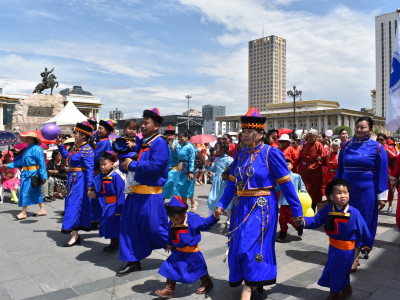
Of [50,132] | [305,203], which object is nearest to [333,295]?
[305,203]

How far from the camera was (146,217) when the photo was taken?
157 inches

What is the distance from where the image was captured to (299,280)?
384 cm

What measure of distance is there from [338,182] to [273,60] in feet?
435

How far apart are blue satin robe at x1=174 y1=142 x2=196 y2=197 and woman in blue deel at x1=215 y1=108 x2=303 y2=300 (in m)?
4.00

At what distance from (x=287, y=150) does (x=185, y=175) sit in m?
2.26

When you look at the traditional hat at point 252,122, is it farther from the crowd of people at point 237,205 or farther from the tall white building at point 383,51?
the tall white building at point 383,51

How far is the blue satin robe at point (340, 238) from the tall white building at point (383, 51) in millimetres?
115630

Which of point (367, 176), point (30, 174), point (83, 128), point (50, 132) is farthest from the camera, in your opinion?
point (50, 132)

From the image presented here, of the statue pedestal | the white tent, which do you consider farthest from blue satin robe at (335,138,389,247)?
the statue pedestal

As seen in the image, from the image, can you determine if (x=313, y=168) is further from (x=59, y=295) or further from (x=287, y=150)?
(x=59, y=295)

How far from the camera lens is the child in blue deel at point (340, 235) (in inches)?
129

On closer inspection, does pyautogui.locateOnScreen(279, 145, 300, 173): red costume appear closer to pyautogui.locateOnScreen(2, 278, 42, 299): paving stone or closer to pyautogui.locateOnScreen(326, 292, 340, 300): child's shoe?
pyautogui.locateOnScreen(326, 292, 340, 300): child's shoe

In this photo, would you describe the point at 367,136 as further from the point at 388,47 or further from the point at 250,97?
the point at 250,97

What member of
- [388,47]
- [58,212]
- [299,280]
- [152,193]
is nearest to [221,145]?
[152,193]
